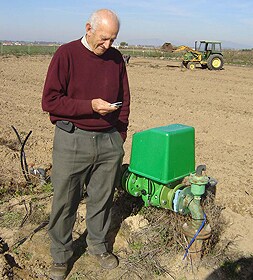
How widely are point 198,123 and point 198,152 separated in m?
1.82

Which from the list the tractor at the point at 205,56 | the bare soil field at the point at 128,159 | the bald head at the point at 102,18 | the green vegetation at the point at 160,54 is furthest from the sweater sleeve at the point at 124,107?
the green vegetation at the point at 160,54

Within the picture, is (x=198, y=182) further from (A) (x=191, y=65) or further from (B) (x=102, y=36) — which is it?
(A) (x=191, y=65)

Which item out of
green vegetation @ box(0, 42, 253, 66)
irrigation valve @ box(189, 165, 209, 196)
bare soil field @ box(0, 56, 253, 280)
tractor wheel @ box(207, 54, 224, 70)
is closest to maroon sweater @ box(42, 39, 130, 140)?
irrigation valve @ box(189, 165, 209, 196)

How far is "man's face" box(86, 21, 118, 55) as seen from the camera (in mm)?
2209

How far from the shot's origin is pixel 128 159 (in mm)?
4988

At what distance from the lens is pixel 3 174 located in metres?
4.11

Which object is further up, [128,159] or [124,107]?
[124,107]

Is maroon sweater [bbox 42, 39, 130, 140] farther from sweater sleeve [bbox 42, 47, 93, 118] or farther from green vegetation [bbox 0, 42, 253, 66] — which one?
green vegetation [bbox 0, 42, 253, 66]

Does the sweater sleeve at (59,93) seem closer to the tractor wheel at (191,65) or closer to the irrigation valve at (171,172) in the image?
the irrigation valve at (171,172)

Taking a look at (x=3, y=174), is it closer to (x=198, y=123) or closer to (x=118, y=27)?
(x=118, y=27)

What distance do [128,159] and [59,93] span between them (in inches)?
110

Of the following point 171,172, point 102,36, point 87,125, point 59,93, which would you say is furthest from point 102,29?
point 171,172

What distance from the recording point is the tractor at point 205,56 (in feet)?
60.4

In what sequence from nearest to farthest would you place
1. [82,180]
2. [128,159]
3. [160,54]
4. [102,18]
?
1. [102,18]
2. [82,180]
3. [128,159]
4. [160,54]
